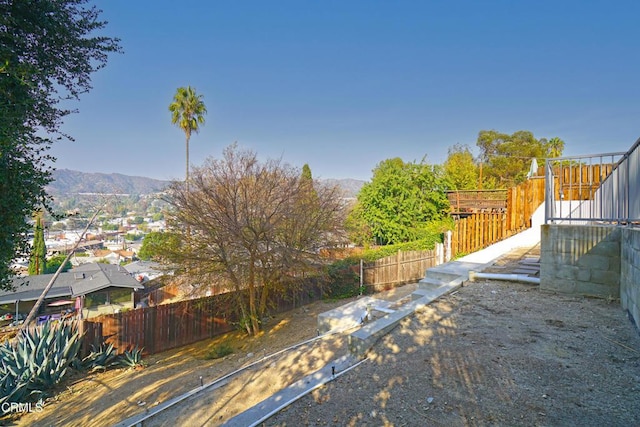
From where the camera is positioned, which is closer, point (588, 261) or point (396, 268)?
point (588, 261)

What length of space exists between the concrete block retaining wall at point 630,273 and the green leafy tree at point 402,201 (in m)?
13.2

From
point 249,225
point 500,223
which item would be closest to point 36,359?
point 249,225

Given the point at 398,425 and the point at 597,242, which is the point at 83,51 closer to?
the point at 398,425

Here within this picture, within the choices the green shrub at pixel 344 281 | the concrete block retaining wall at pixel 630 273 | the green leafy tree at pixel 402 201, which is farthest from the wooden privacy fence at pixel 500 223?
the concrete block retaining wall at pixel 630 273

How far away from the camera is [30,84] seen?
147 inches

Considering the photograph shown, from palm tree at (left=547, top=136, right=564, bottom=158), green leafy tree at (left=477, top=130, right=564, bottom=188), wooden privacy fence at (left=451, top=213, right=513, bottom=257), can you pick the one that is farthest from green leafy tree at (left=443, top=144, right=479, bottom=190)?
wooden privacy fence at (left=451, top=213, right=513, bottom=257)

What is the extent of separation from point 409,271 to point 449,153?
26.7 meters

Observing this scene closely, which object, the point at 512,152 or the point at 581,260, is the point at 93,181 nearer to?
the point at 512,152

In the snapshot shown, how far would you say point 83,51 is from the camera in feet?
16.0

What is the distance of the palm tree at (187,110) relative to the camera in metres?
19.9

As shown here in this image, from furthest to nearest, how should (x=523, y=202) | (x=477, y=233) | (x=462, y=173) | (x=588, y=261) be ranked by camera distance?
(x=462, y=173) < (x=523, y=202) < (x=477, y=233) < (x=588, y=261)

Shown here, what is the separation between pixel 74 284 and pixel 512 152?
37461 millimetres

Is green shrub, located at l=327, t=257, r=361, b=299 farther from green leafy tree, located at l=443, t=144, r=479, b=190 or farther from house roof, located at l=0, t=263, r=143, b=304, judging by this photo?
green leafy tree, located at l=443, t=144, r=479, b=190

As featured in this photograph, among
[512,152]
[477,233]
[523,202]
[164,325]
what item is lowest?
[164,325]
